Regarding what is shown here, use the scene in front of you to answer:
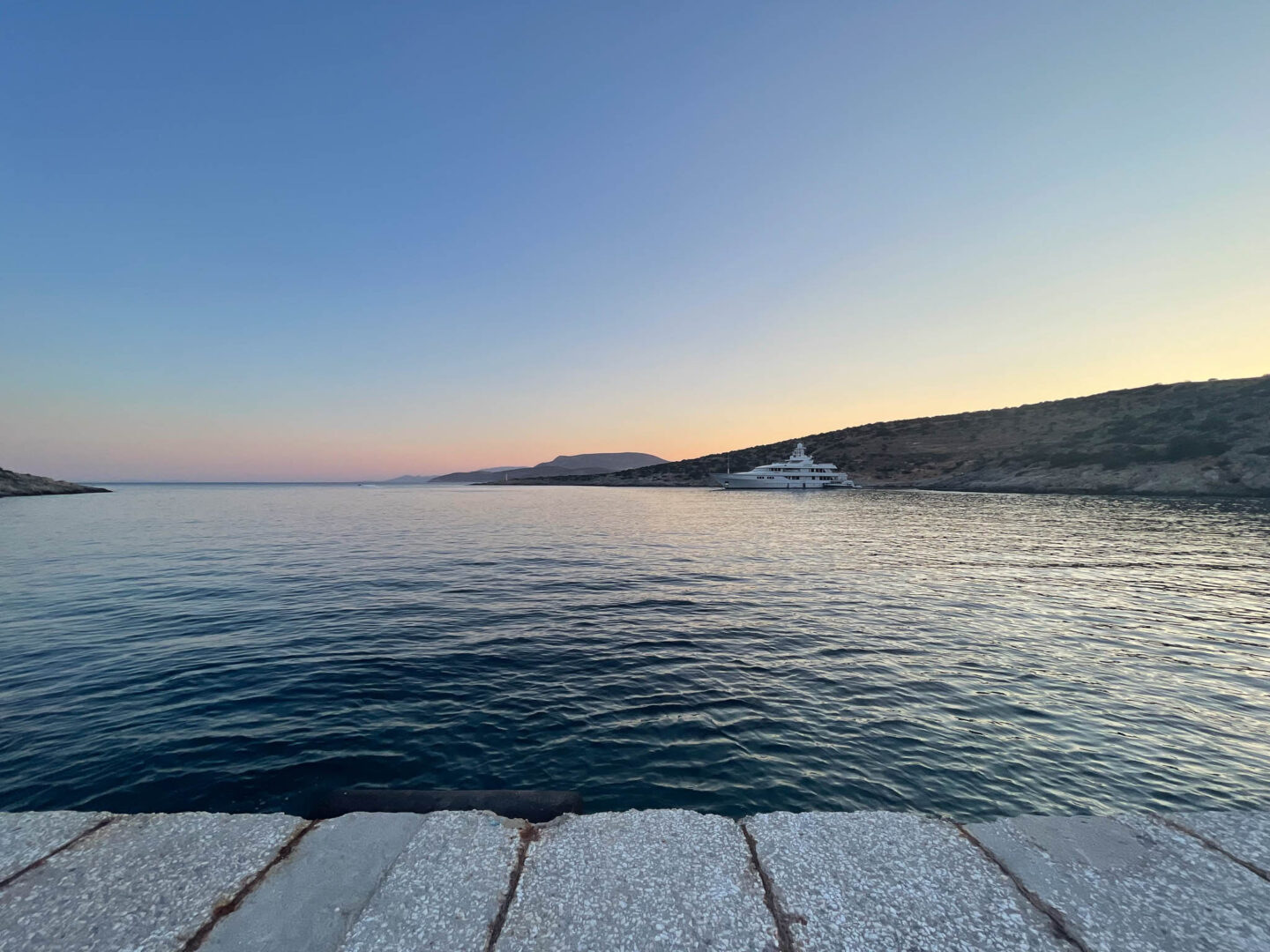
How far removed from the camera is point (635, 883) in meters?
4.23

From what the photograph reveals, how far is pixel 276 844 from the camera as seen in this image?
4746 mm

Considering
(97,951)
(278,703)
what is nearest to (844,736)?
(97,951)

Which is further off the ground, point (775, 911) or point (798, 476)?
point (798, 476)

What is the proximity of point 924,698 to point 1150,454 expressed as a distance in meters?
103

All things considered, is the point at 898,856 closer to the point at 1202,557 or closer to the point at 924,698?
the point at 924,698

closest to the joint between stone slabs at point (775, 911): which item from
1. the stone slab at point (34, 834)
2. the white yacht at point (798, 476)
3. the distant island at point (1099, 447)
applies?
the stone slab at point (34, 834)

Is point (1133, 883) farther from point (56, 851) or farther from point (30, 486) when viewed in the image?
point (30, 486)

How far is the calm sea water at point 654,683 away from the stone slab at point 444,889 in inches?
98.8

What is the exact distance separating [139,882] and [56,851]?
3.95 feet

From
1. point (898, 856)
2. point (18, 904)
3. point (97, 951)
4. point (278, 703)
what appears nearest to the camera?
point (97, 951)

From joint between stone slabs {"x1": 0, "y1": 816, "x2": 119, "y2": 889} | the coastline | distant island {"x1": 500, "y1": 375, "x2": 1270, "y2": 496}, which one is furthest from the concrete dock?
the coastline

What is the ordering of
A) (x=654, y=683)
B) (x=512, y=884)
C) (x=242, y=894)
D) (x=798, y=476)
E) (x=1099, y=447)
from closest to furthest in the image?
(x=242, y=894) → (x=512, y=884) → (x=654, y=683) → (x=1099, y=447) → (x=798, y=476)

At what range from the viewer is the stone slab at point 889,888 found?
3658 mm

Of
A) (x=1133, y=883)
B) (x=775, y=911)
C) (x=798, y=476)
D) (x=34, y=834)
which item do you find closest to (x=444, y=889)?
(x=775, y=911)
